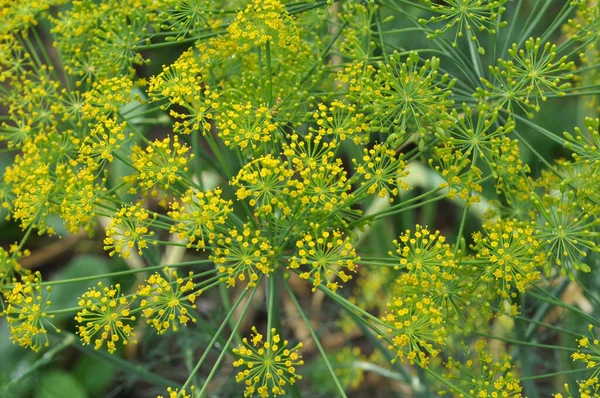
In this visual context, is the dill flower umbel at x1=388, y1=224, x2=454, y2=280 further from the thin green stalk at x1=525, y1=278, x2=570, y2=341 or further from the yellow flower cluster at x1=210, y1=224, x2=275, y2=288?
the thin green stalk at x1=525, y1=278, x2=570, y2=341

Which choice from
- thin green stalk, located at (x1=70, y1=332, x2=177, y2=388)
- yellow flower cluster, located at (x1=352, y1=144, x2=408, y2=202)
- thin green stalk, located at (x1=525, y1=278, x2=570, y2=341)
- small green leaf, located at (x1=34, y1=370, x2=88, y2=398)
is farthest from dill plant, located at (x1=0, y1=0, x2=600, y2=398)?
small green leaf, located at (x1=34, y1=370, x2=88, y2=398)

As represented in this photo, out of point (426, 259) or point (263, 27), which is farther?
point (263, 27)

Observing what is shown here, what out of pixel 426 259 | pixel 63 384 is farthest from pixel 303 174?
pixel 63 384

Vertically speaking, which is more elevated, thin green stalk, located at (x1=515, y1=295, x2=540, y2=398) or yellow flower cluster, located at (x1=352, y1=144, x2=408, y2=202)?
yellow flower cluster, located at (x1=352, y1=144, x2=408, y2=202)

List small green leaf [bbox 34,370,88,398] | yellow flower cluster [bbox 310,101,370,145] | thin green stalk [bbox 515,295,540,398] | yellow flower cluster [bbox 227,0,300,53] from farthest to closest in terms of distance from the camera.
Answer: small green leaf [bbox 34,370,88,398] < thin green stalk [bbox 515,295,540,398] < yellow flower cluster [bbox 227,0,300,53] < yellow flower cluster [bbox 310,101,370,145]

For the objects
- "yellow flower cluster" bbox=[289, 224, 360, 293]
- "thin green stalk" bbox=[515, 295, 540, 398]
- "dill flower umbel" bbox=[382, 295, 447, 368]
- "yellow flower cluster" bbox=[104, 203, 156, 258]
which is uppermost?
"yellow flower cluster" bbox=[104, 203, 156, 258]

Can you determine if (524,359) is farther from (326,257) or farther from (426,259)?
(326,257)

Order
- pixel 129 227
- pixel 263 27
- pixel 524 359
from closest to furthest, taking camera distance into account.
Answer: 1. pixel 129 227
2. pixel 263 27
3. pixel 524 359

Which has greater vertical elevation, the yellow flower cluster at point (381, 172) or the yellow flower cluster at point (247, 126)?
the yellow flower cluster at point (247, 126)

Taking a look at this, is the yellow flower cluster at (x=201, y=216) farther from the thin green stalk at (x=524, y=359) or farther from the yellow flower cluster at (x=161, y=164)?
the thin green stalk at (x=524, y=359)

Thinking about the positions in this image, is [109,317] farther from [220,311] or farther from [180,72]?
[220,311]

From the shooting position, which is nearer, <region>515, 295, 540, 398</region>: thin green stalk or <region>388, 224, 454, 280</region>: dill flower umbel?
<region>388, 224, 454, 280</region>: dill flower umbel

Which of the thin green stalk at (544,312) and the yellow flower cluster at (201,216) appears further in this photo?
the thin green stalk at (544,312)

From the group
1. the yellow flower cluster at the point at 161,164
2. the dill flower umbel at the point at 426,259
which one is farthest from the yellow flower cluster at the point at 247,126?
the dill flower umbel at the point at 426,259
